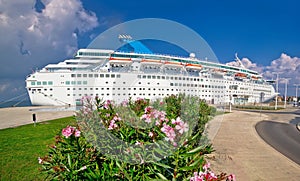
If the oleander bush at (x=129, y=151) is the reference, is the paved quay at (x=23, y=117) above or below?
below

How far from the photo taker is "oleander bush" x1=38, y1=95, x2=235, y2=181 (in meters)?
1.65

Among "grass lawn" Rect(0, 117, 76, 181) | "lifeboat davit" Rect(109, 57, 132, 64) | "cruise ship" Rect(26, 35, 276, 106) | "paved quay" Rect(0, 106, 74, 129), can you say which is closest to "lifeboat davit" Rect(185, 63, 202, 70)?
"cruise ship" Rect(26, 35, 276, 106)

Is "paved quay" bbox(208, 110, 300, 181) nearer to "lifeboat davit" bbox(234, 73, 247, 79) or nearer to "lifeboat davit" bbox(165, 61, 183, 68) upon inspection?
"lifeboat davit" bbox(165, 61, 183, 68)

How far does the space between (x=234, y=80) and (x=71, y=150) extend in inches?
2075

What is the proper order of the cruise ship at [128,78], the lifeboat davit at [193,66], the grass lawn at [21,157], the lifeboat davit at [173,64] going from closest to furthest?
the grass lawn at [21,157] → the cruise ship at [128,78] → the lifeboat davit at [173,64] → the lifeboat davit at [193,66]

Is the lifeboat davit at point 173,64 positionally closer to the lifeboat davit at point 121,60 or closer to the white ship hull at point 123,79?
the white ship hull at point 123,79

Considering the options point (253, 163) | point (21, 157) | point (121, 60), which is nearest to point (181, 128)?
point (253, 163)

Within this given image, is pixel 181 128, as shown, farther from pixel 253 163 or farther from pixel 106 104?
pixel 253 163

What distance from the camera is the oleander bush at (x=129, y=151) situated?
1654 millimetres

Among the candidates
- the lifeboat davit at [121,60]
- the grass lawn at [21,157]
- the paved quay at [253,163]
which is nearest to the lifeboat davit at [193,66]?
the lifeboat davit at [121,60]

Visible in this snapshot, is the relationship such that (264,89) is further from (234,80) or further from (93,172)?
(93,172)

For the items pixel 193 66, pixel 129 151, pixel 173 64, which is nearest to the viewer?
pixel 129 151

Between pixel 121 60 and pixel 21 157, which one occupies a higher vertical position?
pixel 121 60

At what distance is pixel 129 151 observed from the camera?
73.1 inches
